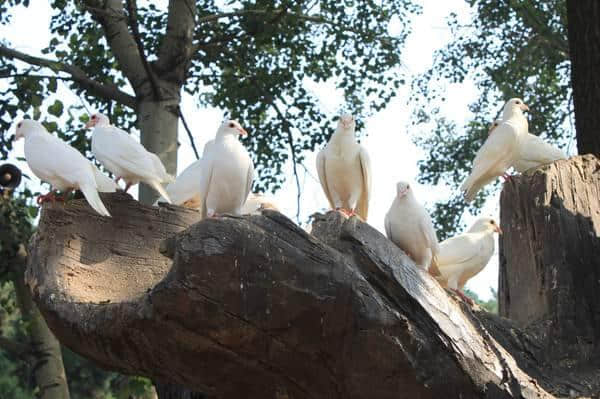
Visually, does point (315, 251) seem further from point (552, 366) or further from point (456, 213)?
point (456, 213)

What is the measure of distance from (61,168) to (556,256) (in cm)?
356

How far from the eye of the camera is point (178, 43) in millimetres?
10531

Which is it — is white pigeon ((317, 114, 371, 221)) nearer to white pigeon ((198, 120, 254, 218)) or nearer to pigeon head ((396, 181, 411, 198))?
pigeon head ((396, 181, 411, 198))

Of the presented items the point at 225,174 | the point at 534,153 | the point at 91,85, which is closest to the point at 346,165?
the point at 225,174

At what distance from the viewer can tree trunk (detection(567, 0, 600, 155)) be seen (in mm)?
9203

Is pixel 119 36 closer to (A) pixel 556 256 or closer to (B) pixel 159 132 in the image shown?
(B) pixel 159 132

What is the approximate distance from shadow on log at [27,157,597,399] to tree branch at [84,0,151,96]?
4.66m

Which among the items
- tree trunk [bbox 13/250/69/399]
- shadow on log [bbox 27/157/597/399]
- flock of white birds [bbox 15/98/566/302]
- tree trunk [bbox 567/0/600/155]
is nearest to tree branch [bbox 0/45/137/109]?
flock of white birds [bbox 15/98/566/302]

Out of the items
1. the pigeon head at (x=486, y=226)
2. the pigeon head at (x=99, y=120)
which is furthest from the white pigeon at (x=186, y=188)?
the pigeon head at (x=486, y=226)

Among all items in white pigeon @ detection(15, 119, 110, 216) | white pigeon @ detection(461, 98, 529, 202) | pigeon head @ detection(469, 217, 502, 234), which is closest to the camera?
white pigeon @ detection(15, 119, 110, 216)

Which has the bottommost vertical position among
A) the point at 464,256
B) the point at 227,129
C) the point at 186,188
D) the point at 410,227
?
the point at 410,227

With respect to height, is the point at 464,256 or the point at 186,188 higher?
the point at 186,188

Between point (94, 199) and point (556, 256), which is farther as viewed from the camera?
point (556, 256)

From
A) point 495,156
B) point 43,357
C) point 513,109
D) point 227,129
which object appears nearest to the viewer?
point 227,129
